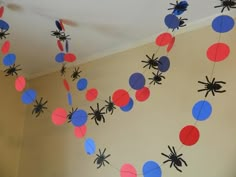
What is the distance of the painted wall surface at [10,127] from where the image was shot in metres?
1.90

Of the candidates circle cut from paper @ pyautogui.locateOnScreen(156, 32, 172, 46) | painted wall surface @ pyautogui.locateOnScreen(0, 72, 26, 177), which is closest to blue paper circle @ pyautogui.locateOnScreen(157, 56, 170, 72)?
circle cut from paper @ pyautogui.locateOnScreen(156, 32, 172, 46)

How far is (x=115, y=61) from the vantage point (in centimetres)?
170

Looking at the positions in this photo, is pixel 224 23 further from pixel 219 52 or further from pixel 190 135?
pixel 190 135

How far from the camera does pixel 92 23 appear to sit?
1.47m

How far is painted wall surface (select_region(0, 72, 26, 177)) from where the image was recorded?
1898mm

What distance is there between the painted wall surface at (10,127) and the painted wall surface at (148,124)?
0.21 ft

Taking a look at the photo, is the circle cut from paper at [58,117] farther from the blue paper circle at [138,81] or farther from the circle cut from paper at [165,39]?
the circle cut from paper at [165,39]

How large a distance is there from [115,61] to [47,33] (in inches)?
16.3

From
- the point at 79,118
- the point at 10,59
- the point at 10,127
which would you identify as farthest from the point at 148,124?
the point at 10,127

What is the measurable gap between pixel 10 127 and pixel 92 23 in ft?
3.22

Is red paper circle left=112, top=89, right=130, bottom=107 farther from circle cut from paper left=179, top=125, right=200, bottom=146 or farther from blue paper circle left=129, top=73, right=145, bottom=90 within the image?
circle cut from paper left=179, top=125, right=200, bottom=146

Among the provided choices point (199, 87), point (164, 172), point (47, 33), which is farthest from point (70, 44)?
point (164, 172)

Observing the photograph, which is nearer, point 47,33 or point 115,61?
point 47,33

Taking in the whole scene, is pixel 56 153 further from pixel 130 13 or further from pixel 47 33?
pixel 130 13
